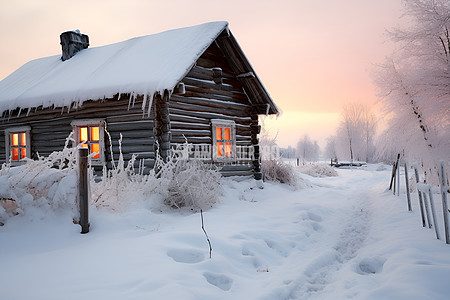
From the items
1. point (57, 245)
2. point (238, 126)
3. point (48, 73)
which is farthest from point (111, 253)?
point (48, 73)

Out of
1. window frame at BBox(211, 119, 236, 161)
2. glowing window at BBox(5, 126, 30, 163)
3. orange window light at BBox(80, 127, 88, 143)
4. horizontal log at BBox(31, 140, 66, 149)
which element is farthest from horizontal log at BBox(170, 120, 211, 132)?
glowing window at BBox(5, 126, 30, 163)

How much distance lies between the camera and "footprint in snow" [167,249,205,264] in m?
3.97

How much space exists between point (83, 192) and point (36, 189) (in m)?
0.96

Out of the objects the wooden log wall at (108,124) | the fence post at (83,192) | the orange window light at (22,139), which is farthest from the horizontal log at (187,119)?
the orange window light at (22,139)

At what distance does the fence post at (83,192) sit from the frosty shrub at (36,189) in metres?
0.22

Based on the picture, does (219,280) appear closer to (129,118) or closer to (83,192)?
(83,192)

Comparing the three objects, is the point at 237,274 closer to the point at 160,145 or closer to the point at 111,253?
the point at 111,253

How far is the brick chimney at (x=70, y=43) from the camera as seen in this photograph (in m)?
14.1

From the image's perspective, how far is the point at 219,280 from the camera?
3607mm

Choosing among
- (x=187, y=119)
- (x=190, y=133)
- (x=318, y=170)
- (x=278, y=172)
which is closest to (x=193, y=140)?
(x=190, y=133)

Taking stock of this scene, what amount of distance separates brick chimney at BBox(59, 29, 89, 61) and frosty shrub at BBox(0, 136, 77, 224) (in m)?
10.3

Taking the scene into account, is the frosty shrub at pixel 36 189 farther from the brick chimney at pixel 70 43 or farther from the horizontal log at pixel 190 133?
the brick chimney at pixel 70 43

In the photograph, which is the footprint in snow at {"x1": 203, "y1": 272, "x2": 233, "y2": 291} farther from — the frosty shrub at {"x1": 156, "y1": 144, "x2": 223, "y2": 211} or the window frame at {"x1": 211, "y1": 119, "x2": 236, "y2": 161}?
the window frame at {"x1": 211, "y1": 119, "x2": 236, "y2": 161}

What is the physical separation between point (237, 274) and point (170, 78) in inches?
232
